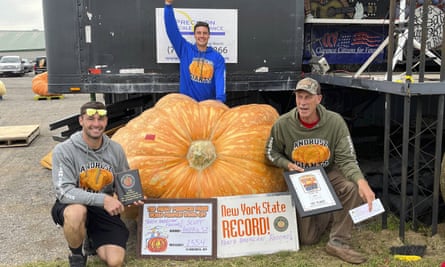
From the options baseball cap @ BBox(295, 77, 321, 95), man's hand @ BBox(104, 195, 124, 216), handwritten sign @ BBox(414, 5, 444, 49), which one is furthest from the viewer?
handwritten sign @ BBox(414, 5, 444, 49)

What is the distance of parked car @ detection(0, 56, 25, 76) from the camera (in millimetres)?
36594

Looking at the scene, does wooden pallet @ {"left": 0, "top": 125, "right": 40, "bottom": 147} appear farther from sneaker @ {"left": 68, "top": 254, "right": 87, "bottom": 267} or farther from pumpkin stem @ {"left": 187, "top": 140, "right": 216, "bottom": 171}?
sneaker @ {"left": 68, "top": 254, "right": 87, "bottom": 267}

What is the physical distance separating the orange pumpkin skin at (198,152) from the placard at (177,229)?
15 cm

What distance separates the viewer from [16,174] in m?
6.54

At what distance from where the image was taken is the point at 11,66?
36594 mm

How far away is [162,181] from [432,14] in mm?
3300

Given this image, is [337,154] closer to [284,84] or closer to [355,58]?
[284,84]

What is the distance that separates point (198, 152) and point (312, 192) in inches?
39.7

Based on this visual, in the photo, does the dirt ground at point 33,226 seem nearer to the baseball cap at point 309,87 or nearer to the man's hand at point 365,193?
the man's hand at point 365,193

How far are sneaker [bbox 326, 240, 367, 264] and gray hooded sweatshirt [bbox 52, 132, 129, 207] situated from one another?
1716 mm

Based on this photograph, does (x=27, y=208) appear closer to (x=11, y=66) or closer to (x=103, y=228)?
(x=103, y=228)

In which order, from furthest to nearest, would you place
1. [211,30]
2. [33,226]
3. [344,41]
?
[344,41], [211,30], [33,226]

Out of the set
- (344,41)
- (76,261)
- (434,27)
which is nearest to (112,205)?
(76,261)

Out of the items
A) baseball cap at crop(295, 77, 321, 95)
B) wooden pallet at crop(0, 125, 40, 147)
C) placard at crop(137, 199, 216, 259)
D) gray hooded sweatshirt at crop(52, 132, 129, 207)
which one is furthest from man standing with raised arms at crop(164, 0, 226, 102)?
wooden pallet at crop(0, 125, 40, 147)
